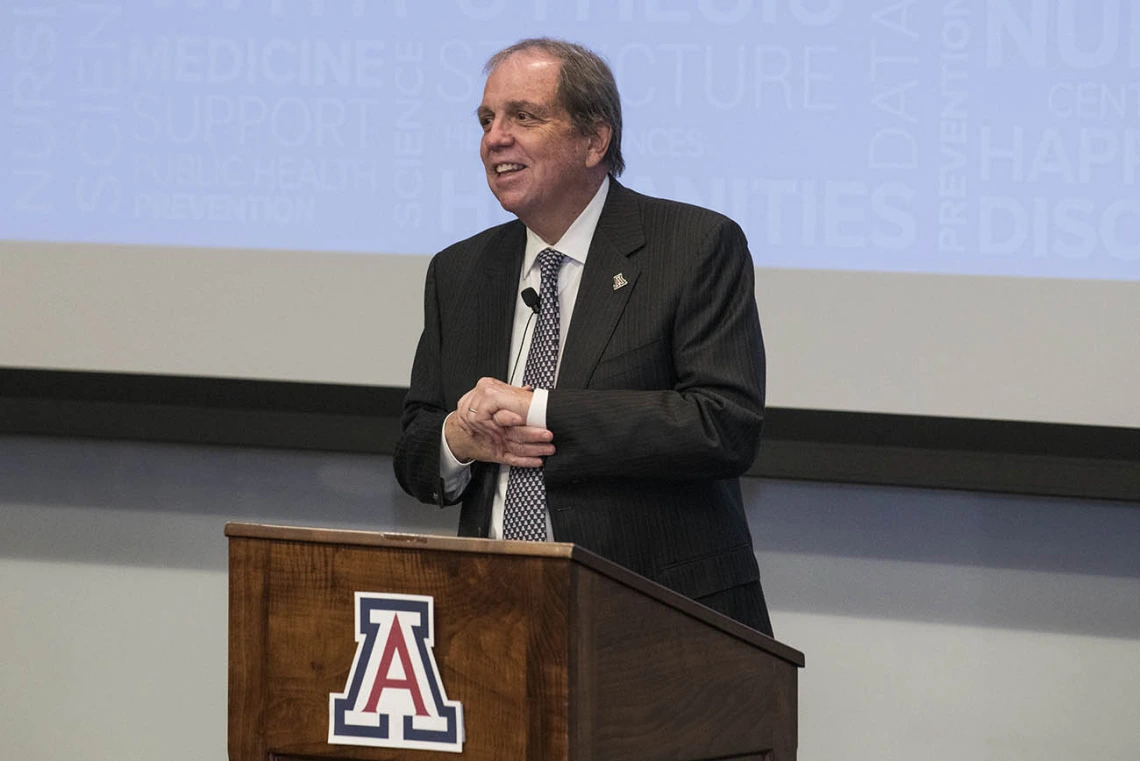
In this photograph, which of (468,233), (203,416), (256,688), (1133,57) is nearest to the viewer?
(256,688)

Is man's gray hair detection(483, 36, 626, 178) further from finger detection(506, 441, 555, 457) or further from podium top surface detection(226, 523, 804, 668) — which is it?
podium top surface detection(226, 523, 804, 668)

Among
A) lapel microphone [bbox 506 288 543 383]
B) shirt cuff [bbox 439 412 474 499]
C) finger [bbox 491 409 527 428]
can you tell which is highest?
lapel microphone [bbox 506 288 543 383]

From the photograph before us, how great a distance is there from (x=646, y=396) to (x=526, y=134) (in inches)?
16.7

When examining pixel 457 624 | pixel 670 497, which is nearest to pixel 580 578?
pixel 457 624

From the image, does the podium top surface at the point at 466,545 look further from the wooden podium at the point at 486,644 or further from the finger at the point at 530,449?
the finger at the point at 530,449

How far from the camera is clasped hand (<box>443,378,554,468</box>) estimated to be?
1.88 metres

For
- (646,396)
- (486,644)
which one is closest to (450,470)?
(646,396)

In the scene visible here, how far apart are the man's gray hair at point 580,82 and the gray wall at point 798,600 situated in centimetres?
142

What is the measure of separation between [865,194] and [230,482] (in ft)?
5.64

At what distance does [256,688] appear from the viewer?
1530mm

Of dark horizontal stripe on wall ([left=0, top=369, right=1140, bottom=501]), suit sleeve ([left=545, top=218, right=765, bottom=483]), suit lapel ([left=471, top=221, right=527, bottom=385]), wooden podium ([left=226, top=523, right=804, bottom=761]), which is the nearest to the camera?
wooden podium ([left=226, top=523, right=804, bottom=761])

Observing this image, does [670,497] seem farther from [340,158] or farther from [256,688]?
[340,158]

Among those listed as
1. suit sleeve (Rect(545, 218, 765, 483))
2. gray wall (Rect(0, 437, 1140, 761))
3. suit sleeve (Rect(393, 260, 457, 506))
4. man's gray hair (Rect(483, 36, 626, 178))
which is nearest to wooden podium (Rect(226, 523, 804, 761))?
suit sleeve (Rect(545, 218, 765, 483))

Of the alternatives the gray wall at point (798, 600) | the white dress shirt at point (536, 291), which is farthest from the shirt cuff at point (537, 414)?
the gray wall at point (798, 600)
